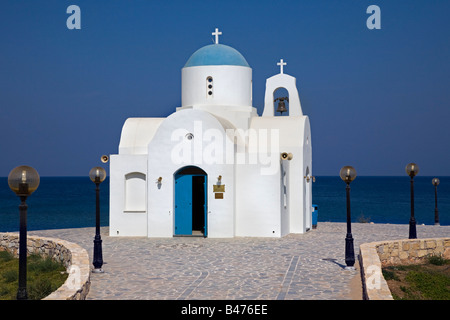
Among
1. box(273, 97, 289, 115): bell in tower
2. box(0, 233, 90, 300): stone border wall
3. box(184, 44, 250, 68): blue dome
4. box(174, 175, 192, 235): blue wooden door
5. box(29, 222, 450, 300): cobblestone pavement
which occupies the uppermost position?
box(184, 44, 250, 68): blue dome

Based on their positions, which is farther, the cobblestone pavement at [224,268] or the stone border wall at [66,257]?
the cobblestone pavement at [224,268]

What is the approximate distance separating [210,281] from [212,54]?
41.6 ft

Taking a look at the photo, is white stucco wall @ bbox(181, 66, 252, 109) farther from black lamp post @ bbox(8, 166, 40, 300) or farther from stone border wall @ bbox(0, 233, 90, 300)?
black lamp post @ bbox(8, 166, 40, 300)

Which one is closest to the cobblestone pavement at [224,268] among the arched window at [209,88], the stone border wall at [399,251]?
the stone border wall at [399,251]

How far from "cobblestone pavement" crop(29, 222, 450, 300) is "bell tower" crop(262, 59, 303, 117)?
6.18 metres

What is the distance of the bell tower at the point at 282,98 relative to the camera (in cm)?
2592

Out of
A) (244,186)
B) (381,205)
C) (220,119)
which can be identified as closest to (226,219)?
(244,186)

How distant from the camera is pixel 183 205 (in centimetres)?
2161

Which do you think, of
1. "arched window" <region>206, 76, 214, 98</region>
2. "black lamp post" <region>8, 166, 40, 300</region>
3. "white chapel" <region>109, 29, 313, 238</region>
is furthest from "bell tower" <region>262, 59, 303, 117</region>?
"black lamp post" <region>8, 166, 40, 300</region>

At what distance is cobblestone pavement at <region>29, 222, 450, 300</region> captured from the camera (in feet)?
40.7

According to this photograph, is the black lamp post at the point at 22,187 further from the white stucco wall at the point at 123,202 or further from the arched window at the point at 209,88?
the arched window at the point at 209,88

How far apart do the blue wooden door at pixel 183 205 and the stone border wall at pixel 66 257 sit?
5201 mm

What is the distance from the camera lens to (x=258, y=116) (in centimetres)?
2514

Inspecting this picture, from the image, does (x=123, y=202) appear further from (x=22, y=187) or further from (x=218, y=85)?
(x=22, y=187)
